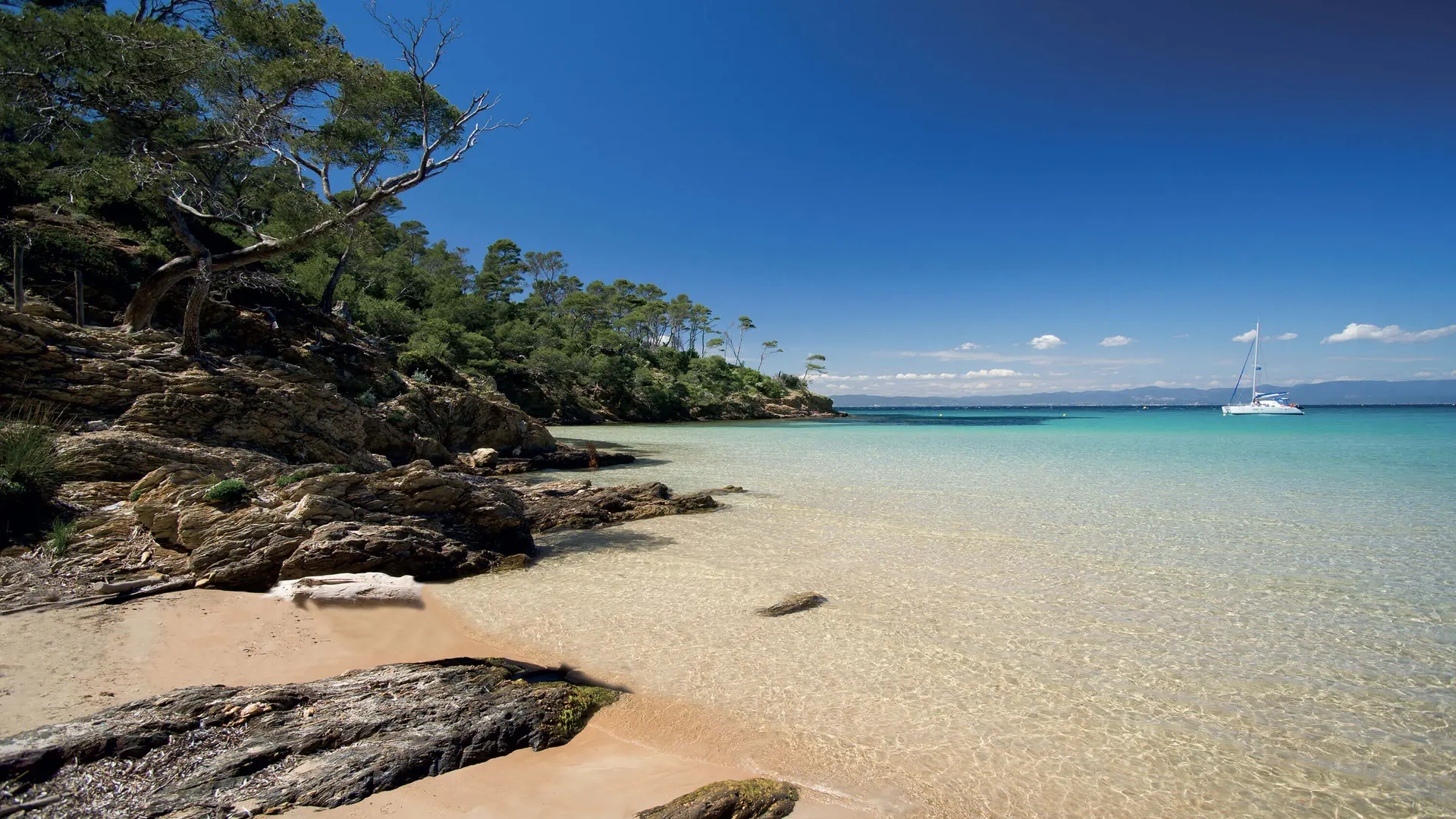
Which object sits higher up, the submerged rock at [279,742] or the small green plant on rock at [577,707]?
the submerged rock at [279,742]

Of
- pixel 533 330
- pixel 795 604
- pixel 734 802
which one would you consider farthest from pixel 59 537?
pixel 533 330

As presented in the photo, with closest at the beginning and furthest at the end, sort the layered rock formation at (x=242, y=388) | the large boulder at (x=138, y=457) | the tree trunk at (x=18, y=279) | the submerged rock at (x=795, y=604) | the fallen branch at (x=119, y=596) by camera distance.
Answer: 1. the fallen branch at (x=119, y=596)
2. the submerged rock at (x=795, y=604)
3. the large boulder at (x=138, y=457)
4. the layered rock formation at (x=242, y=388)
5. the tree trunk at (x=18, y=279)

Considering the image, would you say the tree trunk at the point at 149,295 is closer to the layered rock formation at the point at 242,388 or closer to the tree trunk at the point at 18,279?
the layered rock formation at the point at 242,388

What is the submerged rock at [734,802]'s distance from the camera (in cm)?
330

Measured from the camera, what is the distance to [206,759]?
3.31 m

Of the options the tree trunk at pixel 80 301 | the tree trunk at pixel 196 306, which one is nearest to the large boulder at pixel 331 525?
the tree trunk at pixel 196 306

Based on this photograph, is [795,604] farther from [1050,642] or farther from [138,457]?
[138,457]

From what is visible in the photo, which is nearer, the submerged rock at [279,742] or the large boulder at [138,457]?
the submerged rock at [279,742]

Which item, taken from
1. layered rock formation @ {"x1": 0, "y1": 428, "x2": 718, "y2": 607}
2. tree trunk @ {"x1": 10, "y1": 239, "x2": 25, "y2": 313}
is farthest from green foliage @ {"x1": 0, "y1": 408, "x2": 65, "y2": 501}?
tree trunk @ {"x1": 10, "y1": 239, "x2": 25, "y2": 313}

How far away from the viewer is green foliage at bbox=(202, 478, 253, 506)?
25.2 ft

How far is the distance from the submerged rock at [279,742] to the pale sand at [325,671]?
0.17m

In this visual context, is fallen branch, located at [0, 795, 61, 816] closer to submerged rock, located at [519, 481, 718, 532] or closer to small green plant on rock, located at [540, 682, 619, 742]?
small green plant on rock, located at [540, 682, 619, 742]

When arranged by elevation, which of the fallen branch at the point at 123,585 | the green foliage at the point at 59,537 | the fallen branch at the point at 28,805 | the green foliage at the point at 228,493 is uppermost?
the green foliage at the point at 228,493

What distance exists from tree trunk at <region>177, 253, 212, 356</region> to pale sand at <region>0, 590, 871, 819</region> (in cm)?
858
